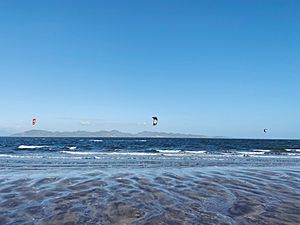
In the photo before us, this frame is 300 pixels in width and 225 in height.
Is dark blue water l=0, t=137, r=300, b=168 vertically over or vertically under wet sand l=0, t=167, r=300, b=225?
under

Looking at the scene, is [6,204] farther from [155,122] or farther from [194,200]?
[155,122]

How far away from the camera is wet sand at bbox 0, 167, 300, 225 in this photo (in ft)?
21.0

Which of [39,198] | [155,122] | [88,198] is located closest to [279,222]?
[88,198]

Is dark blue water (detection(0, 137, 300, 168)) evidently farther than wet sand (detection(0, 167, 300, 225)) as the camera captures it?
Yes

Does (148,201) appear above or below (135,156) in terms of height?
above

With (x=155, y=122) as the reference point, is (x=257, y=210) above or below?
below

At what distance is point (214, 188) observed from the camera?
10.4m

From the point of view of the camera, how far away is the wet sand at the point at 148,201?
6.41m

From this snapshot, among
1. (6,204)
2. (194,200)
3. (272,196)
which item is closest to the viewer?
(6,204)

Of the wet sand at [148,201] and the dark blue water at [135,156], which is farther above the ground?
the wet sand at [148,201]

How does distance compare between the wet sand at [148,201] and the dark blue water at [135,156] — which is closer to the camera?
the wet sand at [148,201]

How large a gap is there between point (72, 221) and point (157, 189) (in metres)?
4.44

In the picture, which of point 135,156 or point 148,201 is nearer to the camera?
point 148,201

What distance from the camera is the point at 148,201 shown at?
26.7 feet
